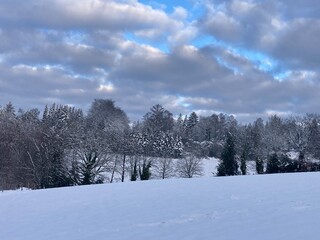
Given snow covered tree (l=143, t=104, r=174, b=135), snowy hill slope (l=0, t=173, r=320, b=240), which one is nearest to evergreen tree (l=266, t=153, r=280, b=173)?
snowy hill slope (l=0, t=173, r=320, b=240)

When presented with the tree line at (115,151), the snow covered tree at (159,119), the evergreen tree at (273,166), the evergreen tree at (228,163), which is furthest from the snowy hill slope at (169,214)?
the snow covered tree at (159,119)

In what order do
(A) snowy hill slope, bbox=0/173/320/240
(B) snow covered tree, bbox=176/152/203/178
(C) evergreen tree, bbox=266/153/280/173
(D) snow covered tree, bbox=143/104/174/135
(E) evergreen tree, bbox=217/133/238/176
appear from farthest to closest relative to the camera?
(D) snow covered tree, bbox=143/104/174/135 → (B) snow covered tree, bbox=176/152/203/178 → (E) evergreen tree, bbox=217/133/238/176 → (C) evergreen tree, bbox=266/153/280/173 → (A) snowy hill slope, bbox=0/173/320/240

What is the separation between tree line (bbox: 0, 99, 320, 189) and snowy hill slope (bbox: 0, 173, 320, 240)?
2484 cm

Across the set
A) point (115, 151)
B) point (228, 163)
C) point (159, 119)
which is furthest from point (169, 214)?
point (159, 119)

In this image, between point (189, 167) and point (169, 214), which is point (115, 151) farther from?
point (169, 214)

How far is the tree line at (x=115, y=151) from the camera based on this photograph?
50.3m

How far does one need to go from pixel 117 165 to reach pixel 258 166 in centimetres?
2464

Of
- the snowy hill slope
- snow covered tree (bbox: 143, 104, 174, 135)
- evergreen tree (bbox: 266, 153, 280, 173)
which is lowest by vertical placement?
the snowy hill slope

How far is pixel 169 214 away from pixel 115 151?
2172 inches

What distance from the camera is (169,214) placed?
14711mm

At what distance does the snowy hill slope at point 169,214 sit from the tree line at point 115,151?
24.8 m

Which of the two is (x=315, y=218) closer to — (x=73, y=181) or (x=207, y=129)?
(x=73, y=181)

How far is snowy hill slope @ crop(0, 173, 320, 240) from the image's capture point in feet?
35.2

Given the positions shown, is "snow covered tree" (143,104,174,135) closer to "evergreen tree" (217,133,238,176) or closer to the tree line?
the tree line
